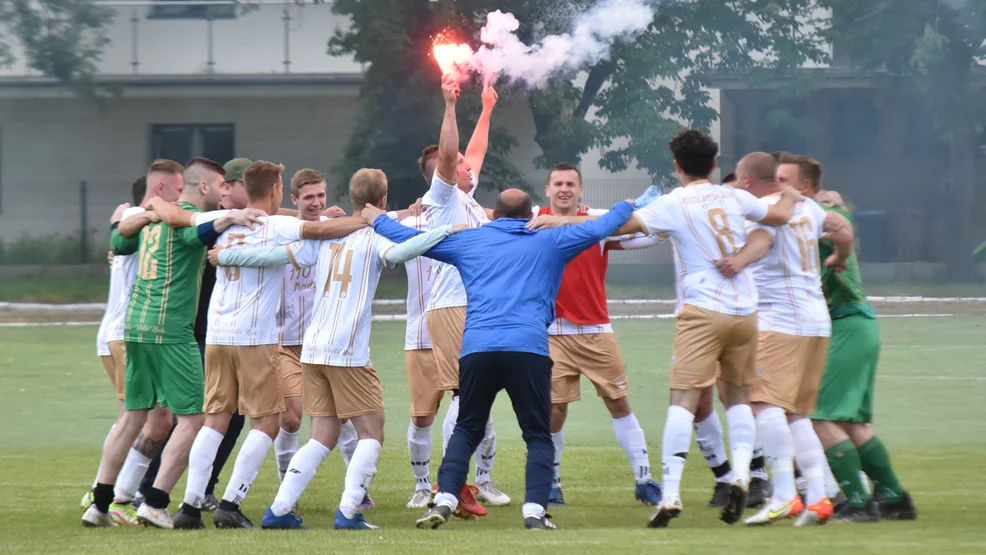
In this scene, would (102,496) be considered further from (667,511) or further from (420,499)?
(667,511)

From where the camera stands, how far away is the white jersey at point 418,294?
796 centimetres

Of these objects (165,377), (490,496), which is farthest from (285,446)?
(490,496)

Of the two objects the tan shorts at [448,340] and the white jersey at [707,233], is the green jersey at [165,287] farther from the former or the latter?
the white jersey at [707,233]

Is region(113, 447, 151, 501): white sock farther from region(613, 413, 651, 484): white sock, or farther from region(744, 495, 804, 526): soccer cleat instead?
region(744, 495, 804, 526): soccer cleat

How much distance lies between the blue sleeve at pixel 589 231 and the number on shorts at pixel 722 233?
46 centimetres

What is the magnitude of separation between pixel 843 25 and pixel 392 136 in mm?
10516

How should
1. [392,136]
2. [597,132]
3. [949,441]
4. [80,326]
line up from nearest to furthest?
[949,441]
[80,326]
[597,132]
[392,136]

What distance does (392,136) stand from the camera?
27.5 meters

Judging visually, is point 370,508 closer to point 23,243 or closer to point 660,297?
point 660,297

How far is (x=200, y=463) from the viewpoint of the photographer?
22.9 feet

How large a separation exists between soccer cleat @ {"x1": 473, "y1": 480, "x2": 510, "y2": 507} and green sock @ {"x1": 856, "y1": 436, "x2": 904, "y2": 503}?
7.42 ft

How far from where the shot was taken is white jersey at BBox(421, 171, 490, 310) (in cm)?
756

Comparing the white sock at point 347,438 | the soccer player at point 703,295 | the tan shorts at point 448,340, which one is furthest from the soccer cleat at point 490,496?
the soccer player at point 703,295

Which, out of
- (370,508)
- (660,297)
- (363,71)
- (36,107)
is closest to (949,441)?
(370,508)
